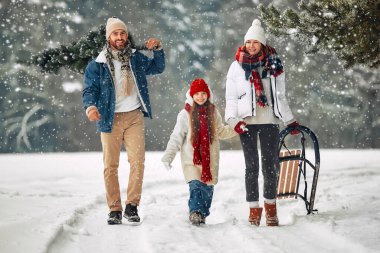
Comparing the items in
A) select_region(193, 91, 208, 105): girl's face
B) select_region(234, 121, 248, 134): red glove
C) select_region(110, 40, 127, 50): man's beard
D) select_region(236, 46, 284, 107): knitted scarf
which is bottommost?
select_region(234, 121, 248, 134): red glove

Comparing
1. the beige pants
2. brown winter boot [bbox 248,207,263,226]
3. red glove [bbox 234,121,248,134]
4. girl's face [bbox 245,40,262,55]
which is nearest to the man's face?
the beige pants

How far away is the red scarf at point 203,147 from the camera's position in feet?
18.2

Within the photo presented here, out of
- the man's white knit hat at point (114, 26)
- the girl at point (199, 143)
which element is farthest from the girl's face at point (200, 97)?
the man's white knit hat at point (114, 26)

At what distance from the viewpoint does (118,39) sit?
219 inches

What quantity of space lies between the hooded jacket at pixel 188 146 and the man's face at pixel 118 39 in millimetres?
903

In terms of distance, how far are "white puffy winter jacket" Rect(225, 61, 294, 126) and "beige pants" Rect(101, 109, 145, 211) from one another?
3.09 ft

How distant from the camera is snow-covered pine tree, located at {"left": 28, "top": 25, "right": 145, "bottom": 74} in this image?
679 centimetres

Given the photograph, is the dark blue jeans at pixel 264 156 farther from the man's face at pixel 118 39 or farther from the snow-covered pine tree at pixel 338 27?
the snow-covered pine tree at pixel 338 27

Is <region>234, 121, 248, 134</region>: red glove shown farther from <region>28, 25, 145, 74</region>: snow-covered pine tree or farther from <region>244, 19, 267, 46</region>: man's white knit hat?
<region>28, 25, 145, 74</region>: snow-covered pine tree

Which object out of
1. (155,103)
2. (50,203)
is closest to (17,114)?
(155,103)

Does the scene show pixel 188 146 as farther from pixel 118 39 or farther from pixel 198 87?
pixel 118 39

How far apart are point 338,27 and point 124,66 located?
8.89ft

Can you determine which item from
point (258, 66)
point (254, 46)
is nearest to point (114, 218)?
point (258, 66)

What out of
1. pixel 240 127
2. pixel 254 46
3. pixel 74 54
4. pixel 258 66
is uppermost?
pixel 74 54
